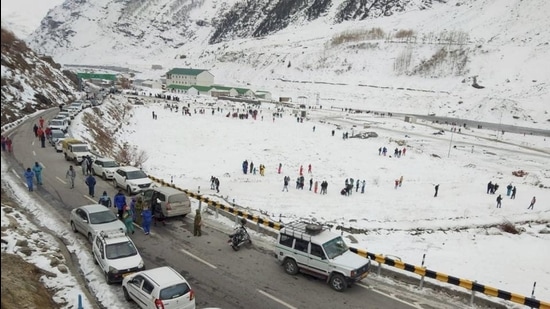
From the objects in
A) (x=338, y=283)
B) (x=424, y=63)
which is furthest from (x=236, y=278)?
(x=424, y=63)

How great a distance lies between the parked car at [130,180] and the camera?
20.7 metres

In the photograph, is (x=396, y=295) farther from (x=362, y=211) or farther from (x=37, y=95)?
(x=37, y=95)

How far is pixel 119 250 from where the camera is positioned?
12.7m

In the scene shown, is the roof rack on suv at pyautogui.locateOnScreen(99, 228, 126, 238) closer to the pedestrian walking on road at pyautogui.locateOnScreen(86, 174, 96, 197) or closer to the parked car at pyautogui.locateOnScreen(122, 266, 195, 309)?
the parked car at pyautogui.locateOnScreen(122, 266, 195, 309)

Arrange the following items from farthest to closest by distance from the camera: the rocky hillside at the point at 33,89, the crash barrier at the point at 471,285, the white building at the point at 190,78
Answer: the white building at the point at 190,78
the rocky hillside at the point at 33,89
the crash barrier at the point at 471,285

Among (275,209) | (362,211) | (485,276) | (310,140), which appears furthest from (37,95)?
(485,276)

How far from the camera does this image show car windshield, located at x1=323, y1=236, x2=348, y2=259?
13.0 meters

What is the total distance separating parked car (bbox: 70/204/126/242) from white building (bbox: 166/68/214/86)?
11474 centimetres

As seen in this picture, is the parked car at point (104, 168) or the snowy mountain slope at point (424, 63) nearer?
the parked car at point (104, 168)

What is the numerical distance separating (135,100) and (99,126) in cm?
3593

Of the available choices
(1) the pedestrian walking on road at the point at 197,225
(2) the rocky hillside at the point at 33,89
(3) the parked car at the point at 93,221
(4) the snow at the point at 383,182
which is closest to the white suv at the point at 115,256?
(4) the snow at the point at 383,182

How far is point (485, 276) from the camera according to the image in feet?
52.8

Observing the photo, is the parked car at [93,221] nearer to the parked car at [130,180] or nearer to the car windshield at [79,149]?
the parked car at [130,180]

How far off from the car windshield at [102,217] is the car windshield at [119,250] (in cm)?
242
